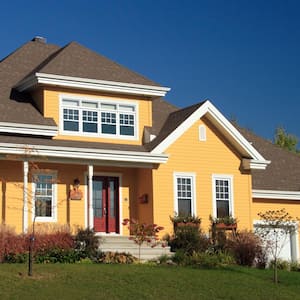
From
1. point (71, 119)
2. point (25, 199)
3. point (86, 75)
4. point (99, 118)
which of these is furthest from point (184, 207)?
point (25, 199)

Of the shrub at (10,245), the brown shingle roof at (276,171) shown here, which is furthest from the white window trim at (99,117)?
the brown shingle roof at (276,171)

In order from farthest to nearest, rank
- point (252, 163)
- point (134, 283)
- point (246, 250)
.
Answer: point (252, 163) → point (246, 250) → point (134, 283)

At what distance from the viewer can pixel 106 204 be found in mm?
27188

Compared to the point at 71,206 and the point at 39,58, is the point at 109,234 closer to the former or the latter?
the point at 71,206

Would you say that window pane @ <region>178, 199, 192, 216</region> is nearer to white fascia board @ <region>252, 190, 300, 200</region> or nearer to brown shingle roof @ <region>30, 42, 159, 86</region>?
white fascia board @ <region>252, 190, 300, 200</region>

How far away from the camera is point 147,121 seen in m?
28.3

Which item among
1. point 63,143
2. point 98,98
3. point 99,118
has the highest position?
point 98,98

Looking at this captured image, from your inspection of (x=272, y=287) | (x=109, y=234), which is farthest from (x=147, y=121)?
(x=272, y=287)

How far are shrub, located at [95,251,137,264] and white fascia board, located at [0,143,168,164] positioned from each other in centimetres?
398

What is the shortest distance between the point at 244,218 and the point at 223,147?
306 centimetres

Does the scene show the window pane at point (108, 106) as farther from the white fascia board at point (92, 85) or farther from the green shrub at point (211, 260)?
the green shrub at point (211, 260)

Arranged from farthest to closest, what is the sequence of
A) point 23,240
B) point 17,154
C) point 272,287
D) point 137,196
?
point 137,196, point 17,154, point 23,240, point 272,287

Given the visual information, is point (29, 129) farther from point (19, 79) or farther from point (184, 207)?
point (184, 207)

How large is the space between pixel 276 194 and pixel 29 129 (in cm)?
1171
